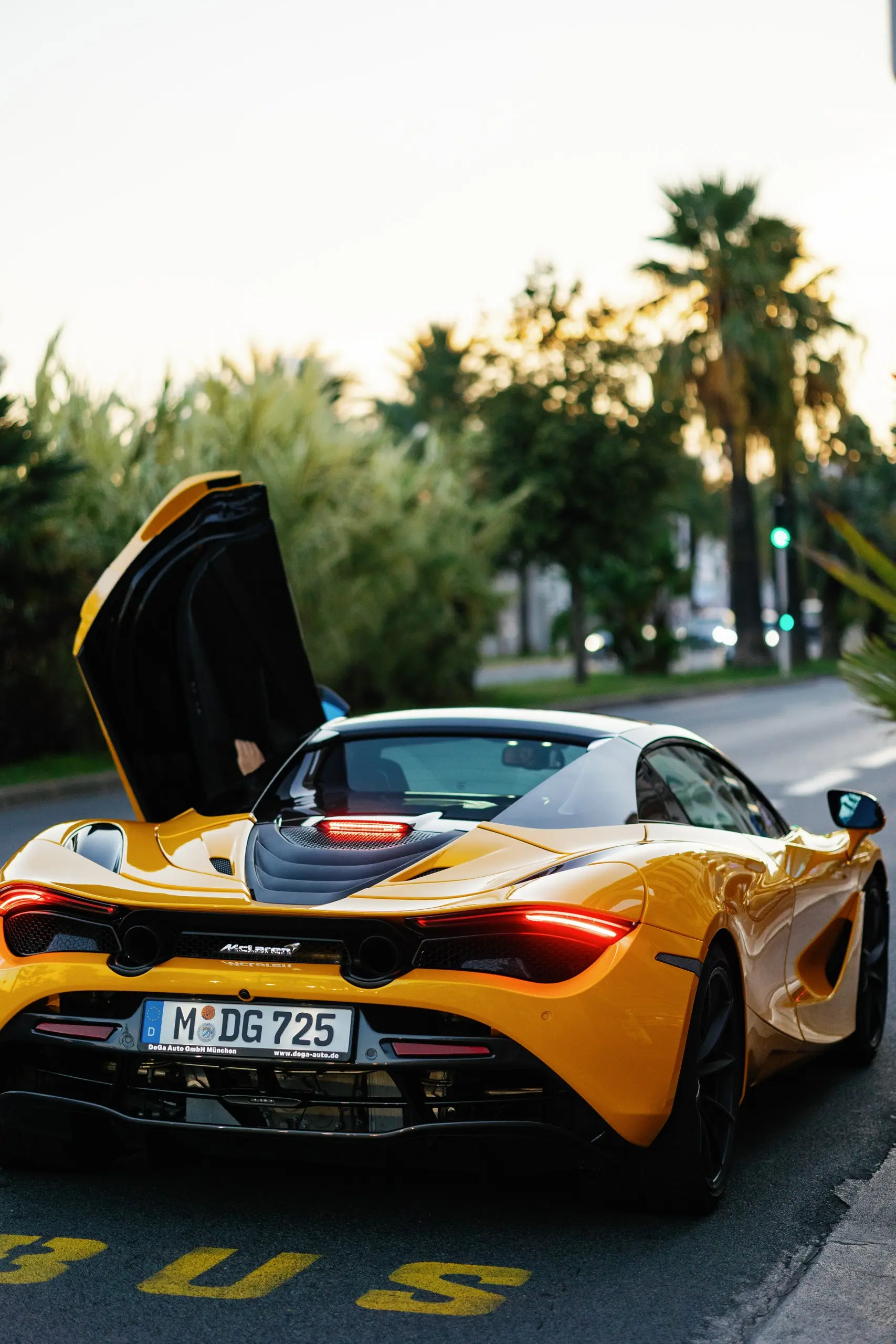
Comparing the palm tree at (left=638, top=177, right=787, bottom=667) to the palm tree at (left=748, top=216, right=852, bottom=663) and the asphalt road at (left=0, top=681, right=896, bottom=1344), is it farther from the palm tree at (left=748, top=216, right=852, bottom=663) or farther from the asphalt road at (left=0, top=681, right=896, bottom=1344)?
the asphalt road at (left=0, top=681, right=896, bottom=1344)

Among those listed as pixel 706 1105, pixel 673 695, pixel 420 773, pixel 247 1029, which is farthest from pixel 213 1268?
pixel 673 695

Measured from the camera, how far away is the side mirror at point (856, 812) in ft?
19.7

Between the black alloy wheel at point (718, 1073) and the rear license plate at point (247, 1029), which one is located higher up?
the rear license plate at point (247, 1029)

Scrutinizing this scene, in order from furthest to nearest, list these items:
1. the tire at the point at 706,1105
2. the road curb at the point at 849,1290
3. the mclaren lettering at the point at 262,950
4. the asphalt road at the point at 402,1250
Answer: the tire at the point at 706,1105 < the mclaren lettering at the point at 262,950 < the asphalt road at the point at 402,1250 < the road curb at the point at 849,1290

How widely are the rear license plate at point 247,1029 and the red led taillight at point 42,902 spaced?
0.28 metres

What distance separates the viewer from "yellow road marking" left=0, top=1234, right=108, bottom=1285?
4.05 meters

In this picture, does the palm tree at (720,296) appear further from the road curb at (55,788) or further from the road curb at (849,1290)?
the road curb at (849,1290)

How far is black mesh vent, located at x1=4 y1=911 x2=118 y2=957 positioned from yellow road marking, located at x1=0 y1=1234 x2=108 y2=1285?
666 millimetres

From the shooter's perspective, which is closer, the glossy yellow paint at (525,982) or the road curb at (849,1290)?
the road curb at (849,1290)

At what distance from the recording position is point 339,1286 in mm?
3992

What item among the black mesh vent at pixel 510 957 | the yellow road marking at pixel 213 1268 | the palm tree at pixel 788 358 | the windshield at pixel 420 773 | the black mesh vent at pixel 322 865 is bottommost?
the yellow road marking at pixel 213 1268

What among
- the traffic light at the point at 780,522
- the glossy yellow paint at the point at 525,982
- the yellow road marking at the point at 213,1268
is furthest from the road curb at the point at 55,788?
the traffic light at the point at 780,522

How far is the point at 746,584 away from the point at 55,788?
31.9m

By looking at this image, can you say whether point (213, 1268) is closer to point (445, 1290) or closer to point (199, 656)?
point (445, 1290)
